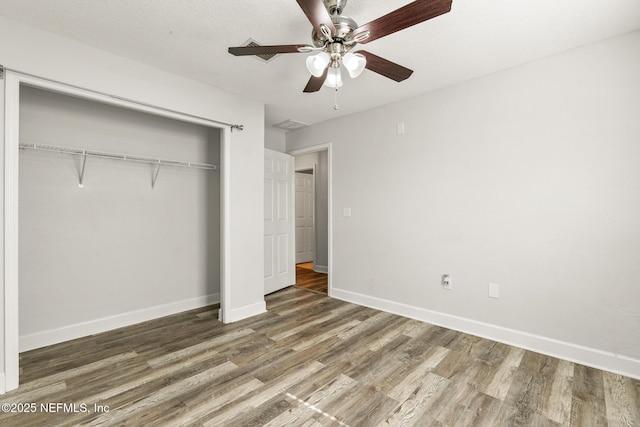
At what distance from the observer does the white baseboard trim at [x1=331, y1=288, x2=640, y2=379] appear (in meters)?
2.21

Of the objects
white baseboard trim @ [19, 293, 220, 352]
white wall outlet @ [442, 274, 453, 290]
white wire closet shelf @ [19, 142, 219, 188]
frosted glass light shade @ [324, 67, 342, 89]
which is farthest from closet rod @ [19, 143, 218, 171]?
white wall outlet @ [442, 274, 453, 290]

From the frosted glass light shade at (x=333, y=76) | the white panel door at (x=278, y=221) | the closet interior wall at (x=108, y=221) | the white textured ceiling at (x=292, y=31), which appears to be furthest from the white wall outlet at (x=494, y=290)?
the closet interior wall at (x=108, y=221)

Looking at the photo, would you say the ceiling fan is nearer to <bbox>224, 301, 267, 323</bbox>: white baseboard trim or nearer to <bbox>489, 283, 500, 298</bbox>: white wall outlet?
<bbox>489, 283, 500, 298</bbox>: white wall outlet

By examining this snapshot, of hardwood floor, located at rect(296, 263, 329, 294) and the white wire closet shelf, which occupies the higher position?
the white wire closet shelf

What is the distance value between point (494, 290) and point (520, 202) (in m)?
0.86

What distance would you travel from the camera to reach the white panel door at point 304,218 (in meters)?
6.66

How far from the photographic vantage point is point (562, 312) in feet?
8.07

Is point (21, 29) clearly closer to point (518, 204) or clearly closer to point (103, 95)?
point (103, 95)

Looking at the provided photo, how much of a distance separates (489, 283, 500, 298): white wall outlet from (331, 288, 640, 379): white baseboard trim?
0.93ft

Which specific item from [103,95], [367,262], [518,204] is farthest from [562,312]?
[103,95]

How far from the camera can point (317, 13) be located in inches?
58.1

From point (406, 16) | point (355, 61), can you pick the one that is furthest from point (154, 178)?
point (406, 16)

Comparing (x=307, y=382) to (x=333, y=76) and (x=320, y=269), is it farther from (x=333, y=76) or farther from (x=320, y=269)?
(x=320, y=269)

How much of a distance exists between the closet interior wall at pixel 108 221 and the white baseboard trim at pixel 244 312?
2.33 ft
